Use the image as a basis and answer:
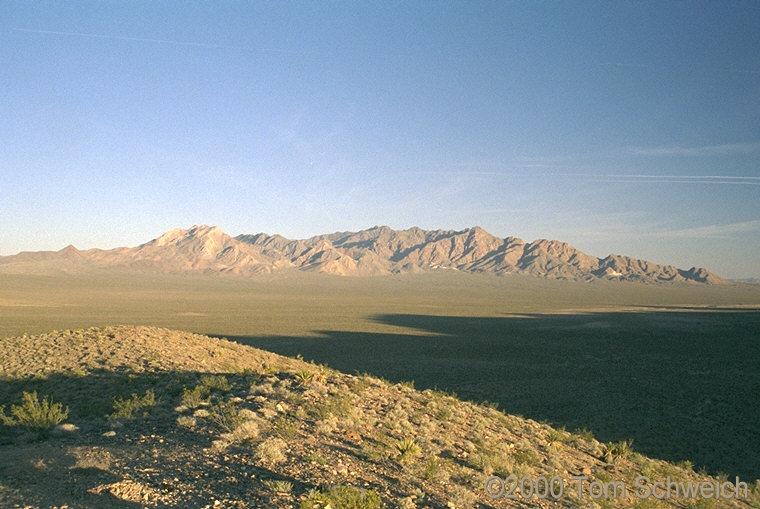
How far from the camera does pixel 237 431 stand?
8.29 metres

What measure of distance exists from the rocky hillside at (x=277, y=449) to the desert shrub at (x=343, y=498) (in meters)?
0.02

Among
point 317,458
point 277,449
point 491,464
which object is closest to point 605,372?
point 491,464

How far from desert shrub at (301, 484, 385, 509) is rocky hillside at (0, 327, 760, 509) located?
0.02 meters

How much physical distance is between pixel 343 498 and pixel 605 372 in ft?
89.5

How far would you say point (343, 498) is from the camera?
6.09 meters

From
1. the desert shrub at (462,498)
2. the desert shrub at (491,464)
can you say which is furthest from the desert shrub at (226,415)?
the desert shrub at (491,464)

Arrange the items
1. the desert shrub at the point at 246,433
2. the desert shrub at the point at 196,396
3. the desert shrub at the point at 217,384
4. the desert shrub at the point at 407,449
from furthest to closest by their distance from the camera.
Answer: the desert shrub at the point at 217,384 < the desert shrub at the point at 196,396 < the desert shrub at the point at 407,449 < the desert shrub at the point at 246,433

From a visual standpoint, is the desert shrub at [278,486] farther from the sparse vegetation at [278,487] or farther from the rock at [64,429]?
the rock at [64,429]

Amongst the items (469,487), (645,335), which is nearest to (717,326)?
(645,335)

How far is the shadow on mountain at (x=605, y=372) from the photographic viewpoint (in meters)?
17.8

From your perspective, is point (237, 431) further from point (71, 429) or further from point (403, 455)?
point (71, 429)

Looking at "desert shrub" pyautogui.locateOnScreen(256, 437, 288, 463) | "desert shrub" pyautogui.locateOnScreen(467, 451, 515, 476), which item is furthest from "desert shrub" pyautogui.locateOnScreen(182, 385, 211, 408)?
"desert shrub" pyautogui.locateOnScreen(467, 451, 515, 476)

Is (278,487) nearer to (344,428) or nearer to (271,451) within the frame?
(271,451)

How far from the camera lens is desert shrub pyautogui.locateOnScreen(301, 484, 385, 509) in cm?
594
